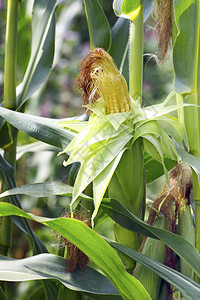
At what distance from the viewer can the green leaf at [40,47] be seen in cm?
76

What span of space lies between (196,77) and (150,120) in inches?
4.1

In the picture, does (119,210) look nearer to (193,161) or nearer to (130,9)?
(193,161)

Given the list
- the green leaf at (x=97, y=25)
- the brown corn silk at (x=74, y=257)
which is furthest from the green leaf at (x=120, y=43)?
the brown corn silk at (x=74, y=257)

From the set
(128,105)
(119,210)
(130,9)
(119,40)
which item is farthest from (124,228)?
(119,40)

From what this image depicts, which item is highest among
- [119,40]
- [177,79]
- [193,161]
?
[119,40]

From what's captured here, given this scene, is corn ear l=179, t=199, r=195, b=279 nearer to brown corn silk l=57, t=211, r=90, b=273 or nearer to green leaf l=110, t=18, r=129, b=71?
brown corn silk l=57, t=211, r=90, b=273

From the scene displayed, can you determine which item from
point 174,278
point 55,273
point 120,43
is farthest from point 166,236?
point 120,43

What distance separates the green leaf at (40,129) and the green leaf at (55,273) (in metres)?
0.15

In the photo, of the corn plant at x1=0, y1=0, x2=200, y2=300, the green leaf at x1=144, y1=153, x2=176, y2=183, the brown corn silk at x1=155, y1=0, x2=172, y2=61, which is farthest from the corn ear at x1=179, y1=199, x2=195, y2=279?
the brown corn silk at x1=155, y1=0, x2=172, y2=61

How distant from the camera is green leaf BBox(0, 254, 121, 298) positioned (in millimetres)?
501

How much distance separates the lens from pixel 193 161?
488 millimetres

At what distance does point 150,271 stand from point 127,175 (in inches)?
5.4

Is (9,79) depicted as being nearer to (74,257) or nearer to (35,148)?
(35,148)

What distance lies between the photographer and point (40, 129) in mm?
541
